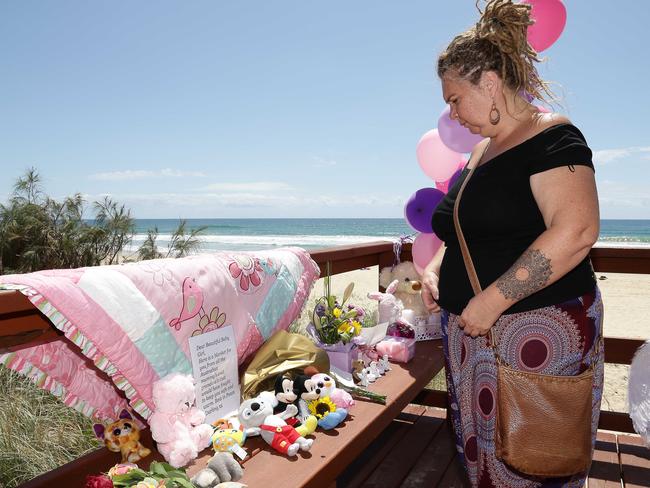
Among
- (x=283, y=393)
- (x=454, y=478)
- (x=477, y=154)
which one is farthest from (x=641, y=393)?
(x=283, y=393)

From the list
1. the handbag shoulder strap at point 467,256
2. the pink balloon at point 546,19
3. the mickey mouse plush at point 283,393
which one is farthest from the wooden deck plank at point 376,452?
the pink balloon at point 546,19

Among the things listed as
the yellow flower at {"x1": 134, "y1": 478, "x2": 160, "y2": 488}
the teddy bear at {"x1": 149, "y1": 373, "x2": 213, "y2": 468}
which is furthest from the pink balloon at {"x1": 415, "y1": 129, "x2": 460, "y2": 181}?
the yellow flower at {"x1": 134, "y1": 478, "x2": 160, "y2": 488}

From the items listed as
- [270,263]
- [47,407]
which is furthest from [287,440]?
[47,407]

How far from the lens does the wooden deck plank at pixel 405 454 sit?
2323 mm

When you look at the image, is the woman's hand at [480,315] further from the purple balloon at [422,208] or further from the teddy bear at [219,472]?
the purple balloon at [422,208]

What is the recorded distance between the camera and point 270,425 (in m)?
1.51

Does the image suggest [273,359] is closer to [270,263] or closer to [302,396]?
[302,396]

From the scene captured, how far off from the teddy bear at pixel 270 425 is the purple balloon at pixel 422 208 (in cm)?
148

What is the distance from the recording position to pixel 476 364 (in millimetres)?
1564

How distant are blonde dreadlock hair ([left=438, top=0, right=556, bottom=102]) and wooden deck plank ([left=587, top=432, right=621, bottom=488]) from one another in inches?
73.8

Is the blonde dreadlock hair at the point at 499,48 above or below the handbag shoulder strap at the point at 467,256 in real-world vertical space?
above

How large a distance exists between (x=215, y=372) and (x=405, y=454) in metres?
1.35

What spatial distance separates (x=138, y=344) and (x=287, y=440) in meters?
0.52

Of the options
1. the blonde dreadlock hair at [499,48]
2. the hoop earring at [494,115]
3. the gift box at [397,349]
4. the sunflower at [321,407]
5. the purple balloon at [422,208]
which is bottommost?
the gift box at [397,349]
